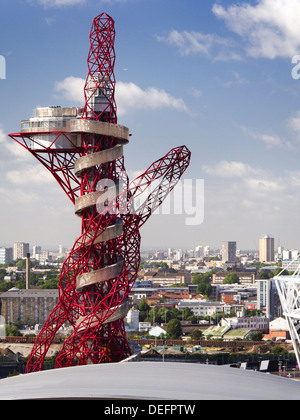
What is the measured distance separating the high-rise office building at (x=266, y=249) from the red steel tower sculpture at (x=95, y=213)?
136716 mm

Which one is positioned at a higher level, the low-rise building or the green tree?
the low-rise building

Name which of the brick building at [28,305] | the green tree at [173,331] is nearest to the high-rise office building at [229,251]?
the brick building at [28,305]

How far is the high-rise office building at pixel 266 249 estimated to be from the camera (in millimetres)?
158375

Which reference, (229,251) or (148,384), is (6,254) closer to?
(229,251)

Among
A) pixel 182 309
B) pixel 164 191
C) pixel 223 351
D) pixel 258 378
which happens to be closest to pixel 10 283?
pixel 182 309

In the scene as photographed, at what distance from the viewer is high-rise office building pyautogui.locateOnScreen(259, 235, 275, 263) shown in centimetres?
15838

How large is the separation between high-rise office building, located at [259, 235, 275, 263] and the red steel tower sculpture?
137m

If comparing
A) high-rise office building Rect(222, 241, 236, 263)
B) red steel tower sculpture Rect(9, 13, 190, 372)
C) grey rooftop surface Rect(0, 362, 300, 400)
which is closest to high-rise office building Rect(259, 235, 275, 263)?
high-rise office building Rect(222, 241, 236, 263)

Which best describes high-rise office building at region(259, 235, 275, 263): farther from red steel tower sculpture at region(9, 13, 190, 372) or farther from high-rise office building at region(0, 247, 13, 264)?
red steel tower sculpture at region(9, 13, 190, 372)

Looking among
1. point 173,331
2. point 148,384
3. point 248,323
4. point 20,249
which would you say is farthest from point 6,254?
point 148,384

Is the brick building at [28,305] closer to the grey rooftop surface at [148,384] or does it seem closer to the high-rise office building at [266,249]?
the grey rooftop surface at [148,384]

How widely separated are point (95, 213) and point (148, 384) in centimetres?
1027

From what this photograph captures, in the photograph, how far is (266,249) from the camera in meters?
160
